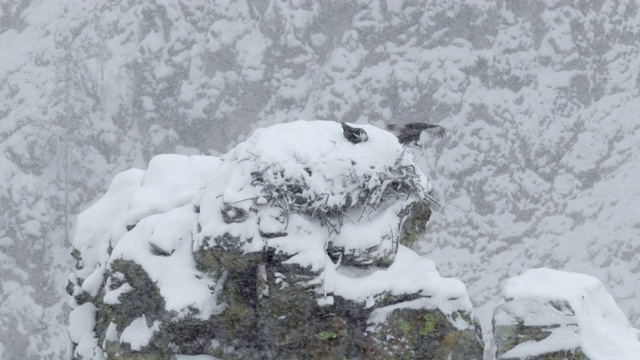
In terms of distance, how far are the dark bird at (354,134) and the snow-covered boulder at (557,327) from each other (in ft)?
5.55

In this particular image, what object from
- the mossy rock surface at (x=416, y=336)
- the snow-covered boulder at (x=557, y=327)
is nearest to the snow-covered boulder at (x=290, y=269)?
the mossy rock surface at (x=416, y=336)

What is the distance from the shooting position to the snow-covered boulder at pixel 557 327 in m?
5.75

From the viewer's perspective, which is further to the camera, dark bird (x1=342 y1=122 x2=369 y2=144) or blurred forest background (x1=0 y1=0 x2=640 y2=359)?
blurred forest background (x1=0 y1=0 x2=640 y2=359)

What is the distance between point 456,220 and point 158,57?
34.1 ft

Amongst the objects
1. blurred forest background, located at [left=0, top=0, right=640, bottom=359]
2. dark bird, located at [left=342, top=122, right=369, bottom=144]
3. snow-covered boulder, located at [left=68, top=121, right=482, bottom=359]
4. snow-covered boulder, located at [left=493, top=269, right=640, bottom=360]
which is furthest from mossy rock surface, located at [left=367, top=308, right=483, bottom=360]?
blurred forest background, located at [left=0, top=0, right=640, bottom=359]

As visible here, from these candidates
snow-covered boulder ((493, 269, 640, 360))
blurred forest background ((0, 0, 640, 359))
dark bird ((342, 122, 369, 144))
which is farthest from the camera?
blurred forest background ((0, 0, 640, 359))

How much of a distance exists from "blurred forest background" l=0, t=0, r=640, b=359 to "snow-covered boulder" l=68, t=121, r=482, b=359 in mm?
14262

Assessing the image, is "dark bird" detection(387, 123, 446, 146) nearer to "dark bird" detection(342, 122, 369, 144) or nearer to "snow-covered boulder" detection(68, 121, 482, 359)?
"snow-covered boulder" detection(68, 121, 482, 359)

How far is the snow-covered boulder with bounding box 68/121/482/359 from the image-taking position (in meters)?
5.55

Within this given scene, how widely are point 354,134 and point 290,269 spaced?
131cm

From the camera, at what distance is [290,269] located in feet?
18.0

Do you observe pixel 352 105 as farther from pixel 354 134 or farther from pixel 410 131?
pixel 354 134

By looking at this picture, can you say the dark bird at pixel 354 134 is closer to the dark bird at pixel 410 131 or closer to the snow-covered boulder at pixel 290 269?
the snow-covered boulder at pixel 290 269

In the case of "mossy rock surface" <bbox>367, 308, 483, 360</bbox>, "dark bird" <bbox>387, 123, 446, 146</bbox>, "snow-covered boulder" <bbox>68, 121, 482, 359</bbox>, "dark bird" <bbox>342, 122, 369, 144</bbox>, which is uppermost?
"dark bird" <bbox>342, 122, 369, 144</bbox>
